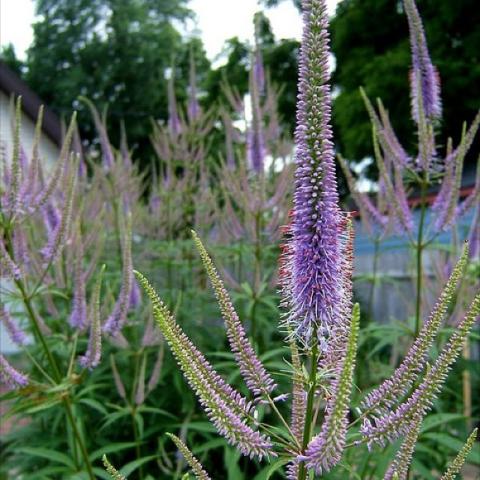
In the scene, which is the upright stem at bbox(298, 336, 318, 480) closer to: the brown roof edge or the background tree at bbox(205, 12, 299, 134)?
the brown roof edge

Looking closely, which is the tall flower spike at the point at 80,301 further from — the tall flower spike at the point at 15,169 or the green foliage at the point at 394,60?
the green foliage at the point at 394,60

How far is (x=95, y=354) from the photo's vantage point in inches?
116

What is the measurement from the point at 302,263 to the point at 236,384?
10.7 feet

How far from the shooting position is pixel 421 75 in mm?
3904

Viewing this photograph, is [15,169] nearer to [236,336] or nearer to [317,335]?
[236,336]

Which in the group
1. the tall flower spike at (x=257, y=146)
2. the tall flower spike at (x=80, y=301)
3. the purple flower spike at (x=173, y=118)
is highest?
the purple flower spike at (x=173, y=118)

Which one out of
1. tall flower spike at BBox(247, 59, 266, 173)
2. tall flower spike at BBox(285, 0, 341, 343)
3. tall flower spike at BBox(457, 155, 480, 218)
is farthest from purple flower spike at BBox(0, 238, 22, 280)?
tall flower spike at BBox(457, 155, 480, 218)

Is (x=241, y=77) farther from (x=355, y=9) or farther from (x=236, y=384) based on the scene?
(x=236, y=384)

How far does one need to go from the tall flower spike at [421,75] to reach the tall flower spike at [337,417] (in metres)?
2.58

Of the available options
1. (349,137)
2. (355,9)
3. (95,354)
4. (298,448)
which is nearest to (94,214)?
(95,354)

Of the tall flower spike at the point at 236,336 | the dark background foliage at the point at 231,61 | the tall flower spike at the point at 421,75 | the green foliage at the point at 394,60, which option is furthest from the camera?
the dark background foliage at the point at 231,61

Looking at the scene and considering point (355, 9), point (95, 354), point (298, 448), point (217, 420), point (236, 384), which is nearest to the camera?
point (217, 420)

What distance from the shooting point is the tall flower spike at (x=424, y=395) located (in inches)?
54.7

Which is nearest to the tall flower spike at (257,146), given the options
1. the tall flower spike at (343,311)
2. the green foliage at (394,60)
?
the tall flower spike at (343,311)
